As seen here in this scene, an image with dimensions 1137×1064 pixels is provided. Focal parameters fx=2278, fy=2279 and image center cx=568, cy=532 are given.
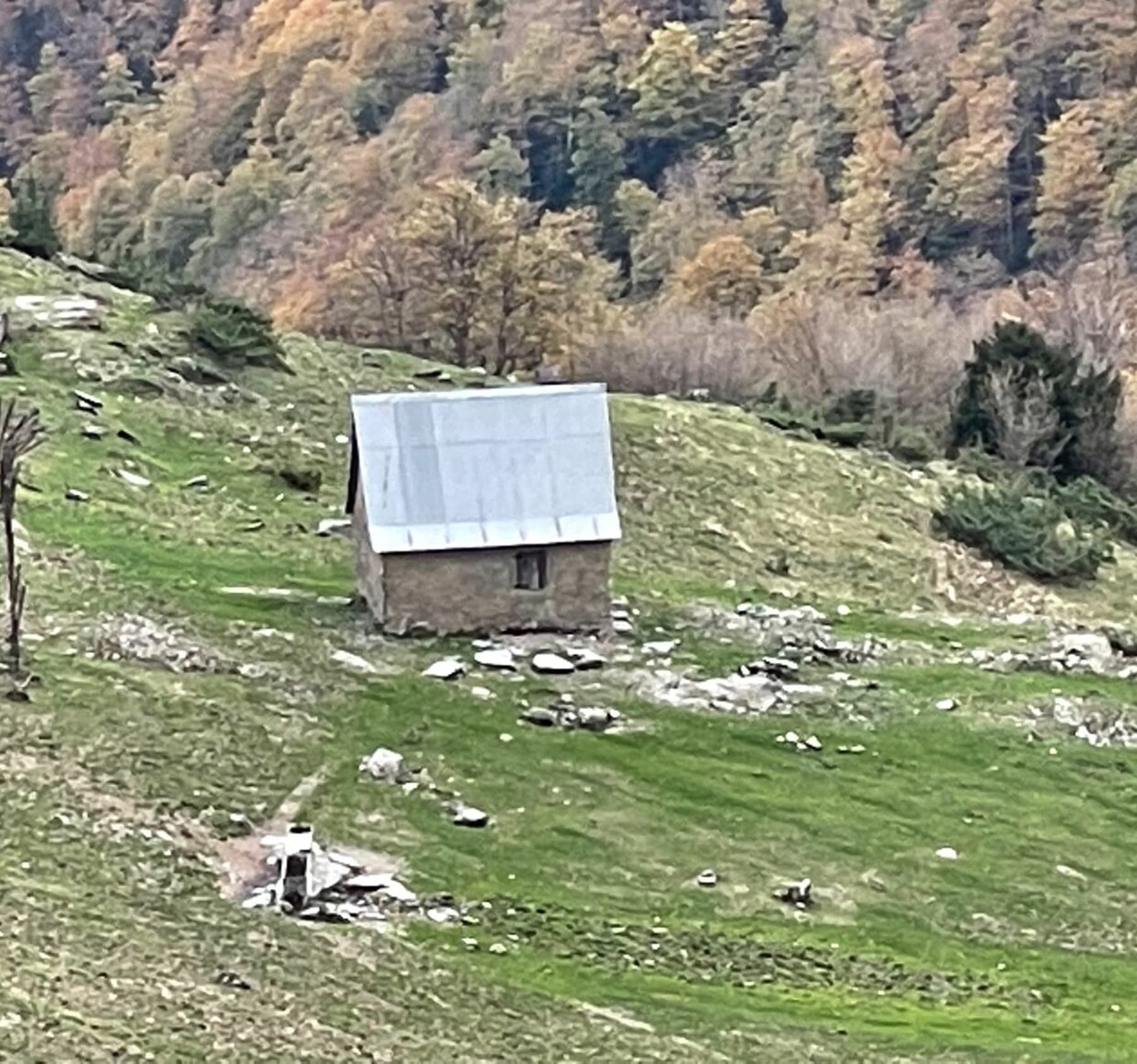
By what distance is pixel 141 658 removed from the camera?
116 ft

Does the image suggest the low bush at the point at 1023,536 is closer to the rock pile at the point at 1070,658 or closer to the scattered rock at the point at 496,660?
the rock pile at the point at 1070,658

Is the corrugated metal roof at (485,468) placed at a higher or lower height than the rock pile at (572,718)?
higher

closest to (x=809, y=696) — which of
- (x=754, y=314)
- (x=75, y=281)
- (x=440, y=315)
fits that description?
(x=75, y=281)

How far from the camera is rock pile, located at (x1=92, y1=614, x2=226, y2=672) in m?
35.3

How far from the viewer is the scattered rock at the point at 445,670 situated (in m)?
36.8

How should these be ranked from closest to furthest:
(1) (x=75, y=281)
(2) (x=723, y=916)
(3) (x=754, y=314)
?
(2) (x=723, y=916) → (1) (x=75, y=281) → (3) (x=754, y=314)

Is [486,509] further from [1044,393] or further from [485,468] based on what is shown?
[1044,393]

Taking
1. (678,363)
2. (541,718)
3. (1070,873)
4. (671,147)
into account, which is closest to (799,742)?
(541,718)

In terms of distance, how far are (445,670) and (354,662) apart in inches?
59.8

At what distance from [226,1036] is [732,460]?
38124 mm

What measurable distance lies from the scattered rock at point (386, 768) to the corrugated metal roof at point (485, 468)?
23.4 feet

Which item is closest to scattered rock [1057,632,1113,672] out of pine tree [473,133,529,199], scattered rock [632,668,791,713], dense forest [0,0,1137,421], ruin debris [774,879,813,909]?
scattered rock [632,668,791,713]

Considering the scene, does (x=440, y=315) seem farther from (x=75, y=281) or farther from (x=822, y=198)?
(x=822, y=198)

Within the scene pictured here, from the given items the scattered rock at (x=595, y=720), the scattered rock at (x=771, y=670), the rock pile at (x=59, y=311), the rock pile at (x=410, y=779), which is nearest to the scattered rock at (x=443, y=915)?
the rock pile at (x=410, y=779)
